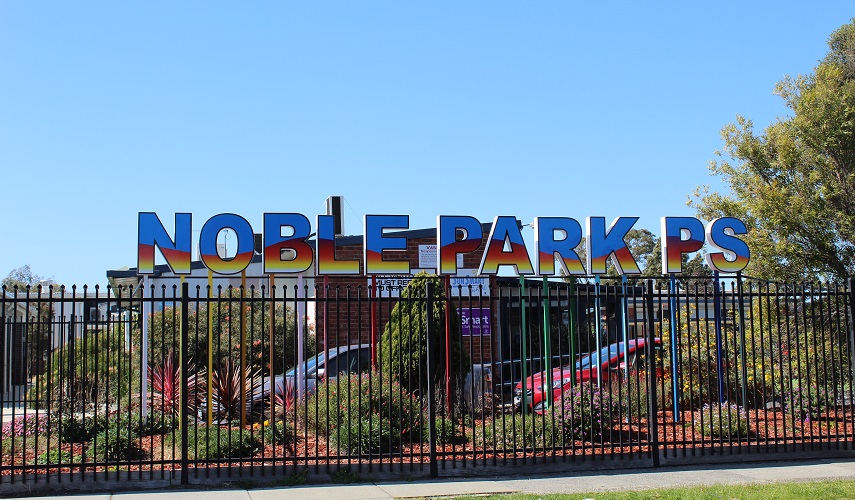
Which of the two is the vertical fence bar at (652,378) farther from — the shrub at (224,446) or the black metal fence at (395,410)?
the shrub at (224,446)

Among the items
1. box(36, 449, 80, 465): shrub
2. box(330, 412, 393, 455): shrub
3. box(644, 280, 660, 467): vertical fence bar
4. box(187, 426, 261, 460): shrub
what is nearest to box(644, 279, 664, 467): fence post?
box(644, 280, 660, 467): vertical fence bar

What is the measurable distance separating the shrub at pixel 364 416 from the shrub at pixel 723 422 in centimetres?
383

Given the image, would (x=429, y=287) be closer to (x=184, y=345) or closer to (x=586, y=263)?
(x=184, y=345)

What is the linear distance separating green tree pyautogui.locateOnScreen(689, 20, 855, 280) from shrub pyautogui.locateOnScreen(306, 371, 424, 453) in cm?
855

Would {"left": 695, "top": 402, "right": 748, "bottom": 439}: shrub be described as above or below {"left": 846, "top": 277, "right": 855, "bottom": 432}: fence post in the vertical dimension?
below

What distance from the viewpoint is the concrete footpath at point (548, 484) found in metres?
9.09

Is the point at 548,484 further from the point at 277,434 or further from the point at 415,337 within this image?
the point at 415,337

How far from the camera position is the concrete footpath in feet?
29.8

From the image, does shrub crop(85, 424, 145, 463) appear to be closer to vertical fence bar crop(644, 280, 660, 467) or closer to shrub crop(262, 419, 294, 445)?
shrub crop(262, 419, 294, 445)

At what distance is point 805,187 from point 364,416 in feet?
35.0

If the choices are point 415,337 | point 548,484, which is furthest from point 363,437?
point 415,337

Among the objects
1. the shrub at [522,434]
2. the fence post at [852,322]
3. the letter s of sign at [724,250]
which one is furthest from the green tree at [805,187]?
the shrub at [522,434]

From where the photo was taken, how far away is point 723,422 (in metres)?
11.4

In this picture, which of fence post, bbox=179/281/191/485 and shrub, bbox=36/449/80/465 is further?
shrub, bbox=36/449/80/465
